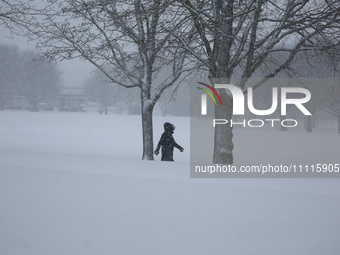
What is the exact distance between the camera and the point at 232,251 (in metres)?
3.01

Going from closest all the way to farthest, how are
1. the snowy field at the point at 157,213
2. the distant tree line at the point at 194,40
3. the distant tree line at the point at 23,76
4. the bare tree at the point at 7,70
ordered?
the snowy field at the point at 157,213, the distant tree line at the point at 194,40, the bare tree at the point at 7,70, the distant tree line at the point at 23,76

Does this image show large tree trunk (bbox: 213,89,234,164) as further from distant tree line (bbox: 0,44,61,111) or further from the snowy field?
distant tree line (bbox: 0,44,61,111)

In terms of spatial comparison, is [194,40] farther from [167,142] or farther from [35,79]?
[35,79]

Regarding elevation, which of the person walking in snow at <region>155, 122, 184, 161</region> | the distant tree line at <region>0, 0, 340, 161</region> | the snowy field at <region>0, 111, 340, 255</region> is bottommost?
the snowy field at <region>0, 111, 340, 255</region>

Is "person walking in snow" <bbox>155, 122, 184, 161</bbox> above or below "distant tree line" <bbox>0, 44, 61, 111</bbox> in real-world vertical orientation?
below

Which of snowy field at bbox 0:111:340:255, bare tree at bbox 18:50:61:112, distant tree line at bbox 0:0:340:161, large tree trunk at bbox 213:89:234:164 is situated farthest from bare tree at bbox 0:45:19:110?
snowy field at bbox 0:111:340:255

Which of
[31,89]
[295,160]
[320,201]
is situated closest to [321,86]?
[295,160]

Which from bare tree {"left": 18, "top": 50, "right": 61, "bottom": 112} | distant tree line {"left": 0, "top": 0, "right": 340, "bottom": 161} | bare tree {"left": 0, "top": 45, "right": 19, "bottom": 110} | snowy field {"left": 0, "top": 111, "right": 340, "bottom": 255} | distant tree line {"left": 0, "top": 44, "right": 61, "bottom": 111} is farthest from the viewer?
bare tree {"left": 18, "top": 50, "right": 61, "bottom": 112}

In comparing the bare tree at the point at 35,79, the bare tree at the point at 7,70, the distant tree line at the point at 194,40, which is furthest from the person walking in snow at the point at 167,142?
the bare tree at the point at 7,70

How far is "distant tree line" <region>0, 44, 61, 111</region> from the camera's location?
4909 centimetres

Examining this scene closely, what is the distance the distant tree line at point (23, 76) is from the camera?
161ft

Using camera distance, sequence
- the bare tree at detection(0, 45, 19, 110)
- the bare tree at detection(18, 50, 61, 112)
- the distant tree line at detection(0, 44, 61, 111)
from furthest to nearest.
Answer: the bare tree at detection(18, 50, 61, 112) → the distant tree line at detection(0, 44, 61, 111) → the bare tree at detection(0, 45, 19, 110)

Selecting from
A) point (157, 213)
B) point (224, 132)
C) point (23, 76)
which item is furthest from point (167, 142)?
point (23, 76)

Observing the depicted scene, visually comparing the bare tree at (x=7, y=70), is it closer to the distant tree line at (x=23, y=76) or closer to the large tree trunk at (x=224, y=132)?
the distant tree line at (x=23, y=76)
